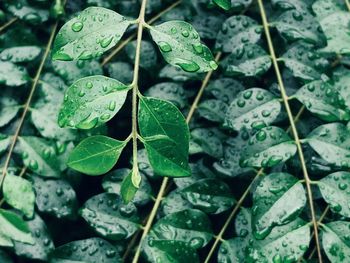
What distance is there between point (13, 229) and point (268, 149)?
0.50 metres

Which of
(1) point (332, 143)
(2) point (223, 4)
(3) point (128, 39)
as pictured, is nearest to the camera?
(2) point (223, 4)

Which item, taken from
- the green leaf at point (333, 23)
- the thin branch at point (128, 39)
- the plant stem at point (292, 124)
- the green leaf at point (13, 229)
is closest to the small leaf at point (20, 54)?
the thin branch at point (128, 39)

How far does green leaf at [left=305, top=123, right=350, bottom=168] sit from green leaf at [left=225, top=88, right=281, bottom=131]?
91mm

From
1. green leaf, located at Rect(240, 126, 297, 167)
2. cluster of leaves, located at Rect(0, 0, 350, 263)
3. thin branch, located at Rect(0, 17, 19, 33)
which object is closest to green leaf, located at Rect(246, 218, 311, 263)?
cluster of leaves, located at Rect(0, 0, 350, 263)

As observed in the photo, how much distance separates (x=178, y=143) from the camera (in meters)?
0.95

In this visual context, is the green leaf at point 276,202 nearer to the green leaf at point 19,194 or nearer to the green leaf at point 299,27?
the green leaf at point 299,27

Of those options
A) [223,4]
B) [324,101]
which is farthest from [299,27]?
[223,4]

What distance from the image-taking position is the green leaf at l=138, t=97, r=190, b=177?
953mm

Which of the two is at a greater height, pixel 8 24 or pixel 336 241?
pixel 8 24

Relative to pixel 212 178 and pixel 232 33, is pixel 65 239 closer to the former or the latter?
pixel 212 178

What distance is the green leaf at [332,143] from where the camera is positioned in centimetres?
115

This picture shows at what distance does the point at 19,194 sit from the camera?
115 cm

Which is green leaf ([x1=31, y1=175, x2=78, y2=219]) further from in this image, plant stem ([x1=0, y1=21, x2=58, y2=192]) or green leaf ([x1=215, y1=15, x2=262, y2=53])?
green leaf ([x1=215, y1=15, x2=262, y2=53])

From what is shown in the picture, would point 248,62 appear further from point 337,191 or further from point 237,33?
point 337,191
